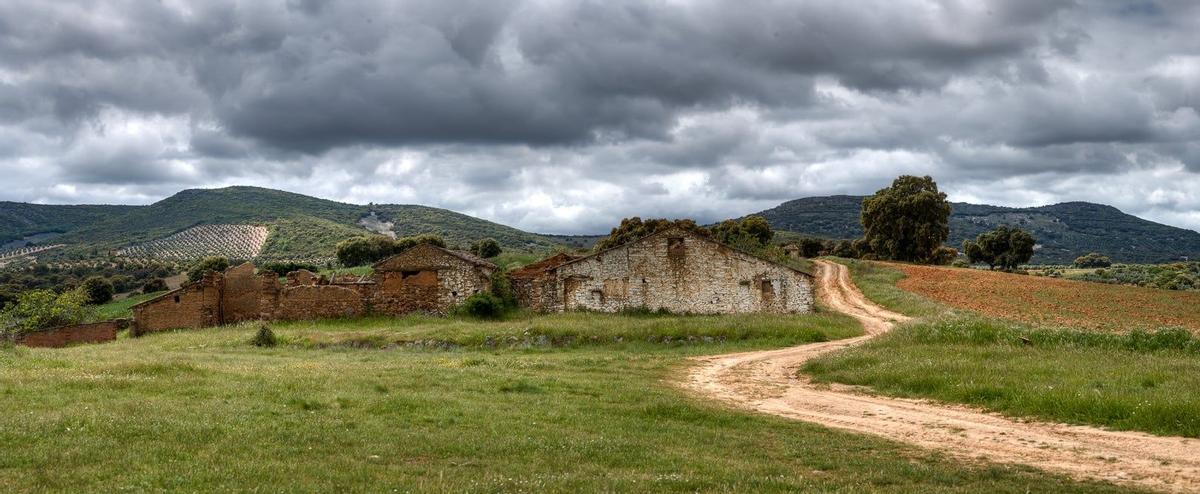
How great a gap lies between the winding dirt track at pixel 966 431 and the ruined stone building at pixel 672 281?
52.3 feet

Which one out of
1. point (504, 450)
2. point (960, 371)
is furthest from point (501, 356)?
point (504, 450)

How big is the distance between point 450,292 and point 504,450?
3201 cm

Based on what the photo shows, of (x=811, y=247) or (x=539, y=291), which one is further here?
(x=811, y=247)

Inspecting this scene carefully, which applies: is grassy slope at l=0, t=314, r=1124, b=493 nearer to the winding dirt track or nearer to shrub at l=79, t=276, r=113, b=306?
the winding dirt track

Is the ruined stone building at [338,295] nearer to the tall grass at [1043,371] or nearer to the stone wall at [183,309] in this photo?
the stone wall at [183,309]

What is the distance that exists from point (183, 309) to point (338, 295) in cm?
814

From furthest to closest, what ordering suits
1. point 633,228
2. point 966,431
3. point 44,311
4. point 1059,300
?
point 633,228 < point 1059,300 < point 44,311 < point 966,431

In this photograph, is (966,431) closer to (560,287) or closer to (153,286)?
(560,287)

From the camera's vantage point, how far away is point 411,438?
1224 centimetres

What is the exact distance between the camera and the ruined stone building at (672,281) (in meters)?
41.9

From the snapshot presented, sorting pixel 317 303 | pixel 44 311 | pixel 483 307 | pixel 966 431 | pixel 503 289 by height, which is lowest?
pixel 966 431

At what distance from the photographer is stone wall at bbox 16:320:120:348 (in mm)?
39844

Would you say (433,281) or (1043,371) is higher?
(433,281)

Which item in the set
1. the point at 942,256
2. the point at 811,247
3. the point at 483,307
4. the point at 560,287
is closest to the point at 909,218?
the point at 942,256
